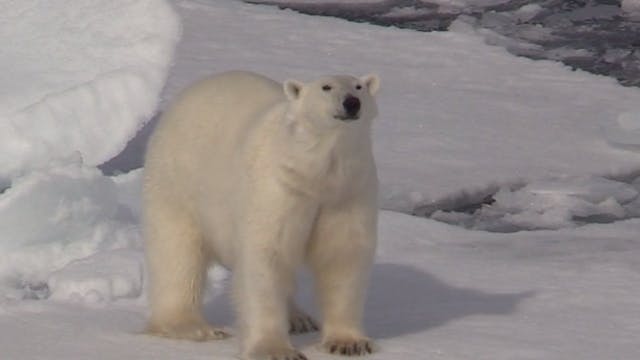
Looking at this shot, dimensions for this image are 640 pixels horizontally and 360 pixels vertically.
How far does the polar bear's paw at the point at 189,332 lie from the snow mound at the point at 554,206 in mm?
2144

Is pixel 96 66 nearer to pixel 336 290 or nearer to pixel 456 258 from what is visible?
pixel 456 258

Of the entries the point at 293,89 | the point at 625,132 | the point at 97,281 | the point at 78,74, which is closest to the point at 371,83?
the point at 293,89

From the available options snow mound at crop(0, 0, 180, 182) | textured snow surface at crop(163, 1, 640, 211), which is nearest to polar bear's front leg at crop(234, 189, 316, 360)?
snow mound at crop(0, 0, 180, 182)

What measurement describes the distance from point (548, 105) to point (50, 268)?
413 cm

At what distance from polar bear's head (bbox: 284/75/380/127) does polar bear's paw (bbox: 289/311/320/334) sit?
783 mm

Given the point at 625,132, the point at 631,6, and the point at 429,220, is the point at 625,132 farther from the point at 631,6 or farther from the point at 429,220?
the point at 631,6

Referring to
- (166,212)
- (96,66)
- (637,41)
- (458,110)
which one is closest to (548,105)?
(458,110)

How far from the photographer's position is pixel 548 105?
8.88m

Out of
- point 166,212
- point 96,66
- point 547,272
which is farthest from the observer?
point 96,66

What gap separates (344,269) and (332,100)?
0.49m

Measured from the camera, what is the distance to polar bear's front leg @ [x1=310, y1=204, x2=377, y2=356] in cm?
420

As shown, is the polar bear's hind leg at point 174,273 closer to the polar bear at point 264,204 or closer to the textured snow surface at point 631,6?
the polar bear at point 264,204

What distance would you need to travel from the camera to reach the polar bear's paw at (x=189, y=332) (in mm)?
4441

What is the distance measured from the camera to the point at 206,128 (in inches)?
176
